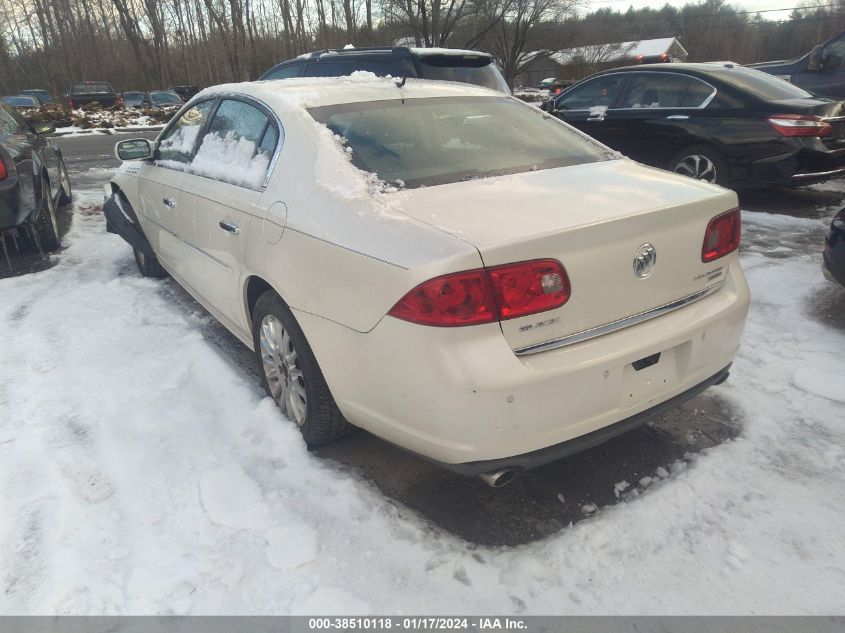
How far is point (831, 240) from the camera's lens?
378cm

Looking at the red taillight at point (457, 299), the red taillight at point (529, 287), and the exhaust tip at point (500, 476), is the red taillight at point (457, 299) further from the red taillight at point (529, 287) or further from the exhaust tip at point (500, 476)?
the exhaust tip at point (500, 476)

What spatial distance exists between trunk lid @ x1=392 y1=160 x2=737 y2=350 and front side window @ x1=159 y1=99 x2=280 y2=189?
923 mm

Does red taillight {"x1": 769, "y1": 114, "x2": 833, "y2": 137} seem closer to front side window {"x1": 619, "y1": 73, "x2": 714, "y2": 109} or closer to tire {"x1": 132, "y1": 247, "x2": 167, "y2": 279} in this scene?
front side window {"x1": 619, "y1": 73, "x2": 714, "y2": 109}

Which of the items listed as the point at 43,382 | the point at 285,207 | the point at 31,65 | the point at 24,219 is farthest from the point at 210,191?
the point at 31,65

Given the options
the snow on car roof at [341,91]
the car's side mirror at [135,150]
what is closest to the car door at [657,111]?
the snow on car roof at [341,91]

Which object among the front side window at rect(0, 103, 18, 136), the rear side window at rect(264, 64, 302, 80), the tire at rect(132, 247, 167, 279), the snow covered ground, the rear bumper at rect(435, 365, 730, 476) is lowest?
the snow covered ground

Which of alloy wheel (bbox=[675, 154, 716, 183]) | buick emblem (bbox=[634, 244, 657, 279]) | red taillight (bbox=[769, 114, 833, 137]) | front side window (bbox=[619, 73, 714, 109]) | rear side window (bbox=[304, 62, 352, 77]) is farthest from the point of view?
rear side window (bbox=[304, 62, 352, 77])

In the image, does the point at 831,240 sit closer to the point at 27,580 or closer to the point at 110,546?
the point at 110,546

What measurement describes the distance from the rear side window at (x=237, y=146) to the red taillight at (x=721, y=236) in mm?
1841

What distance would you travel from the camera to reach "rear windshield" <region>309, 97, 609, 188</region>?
2.47m

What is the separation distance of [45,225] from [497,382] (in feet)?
17.9

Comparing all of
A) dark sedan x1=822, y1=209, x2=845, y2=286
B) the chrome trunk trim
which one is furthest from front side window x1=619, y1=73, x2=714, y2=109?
the chrome trunk trim

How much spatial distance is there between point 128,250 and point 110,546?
4.37 meters

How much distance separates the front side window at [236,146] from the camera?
2.80 metres
